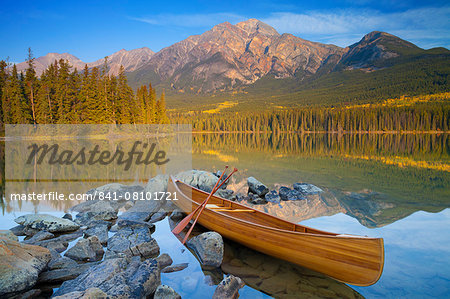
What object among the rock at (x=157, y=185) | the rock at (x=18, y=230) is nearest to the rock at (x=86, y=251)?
the rock at (x=18, y=230)

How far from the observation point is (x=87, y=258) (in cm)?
672

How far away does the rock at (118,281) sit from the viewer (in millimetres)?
4715

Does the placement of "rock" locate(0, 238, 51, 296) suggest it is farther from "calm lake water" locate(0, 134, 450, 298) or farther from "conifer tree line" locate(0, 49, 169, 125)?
"conifer tree line" locate(0, 49, 169, 125)

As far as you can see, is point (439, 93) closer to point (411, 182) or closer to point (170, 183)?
point (411, 182)

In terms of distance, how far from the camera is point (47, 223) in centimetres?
846

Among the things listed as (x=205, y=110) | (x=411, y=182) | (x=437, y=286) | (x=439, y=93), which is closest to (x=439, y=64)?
(x=439, y=93)

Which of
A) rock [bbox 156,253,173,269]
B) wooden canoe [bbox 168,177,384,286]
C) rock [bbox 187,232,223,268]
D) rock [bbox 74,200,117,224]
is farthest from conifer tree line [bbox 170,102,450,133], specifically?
rock [bbox 156,253,173,269]

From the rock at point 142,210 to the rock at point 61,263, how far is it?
3.23m

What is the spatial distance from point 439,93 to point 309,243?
7356 inches

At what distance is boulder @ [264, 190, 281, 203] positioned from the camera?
13367 mm

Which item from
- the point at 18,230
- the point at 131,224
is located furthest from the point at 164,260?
the point at 18,230

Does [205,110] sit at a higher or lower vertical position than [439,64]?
lower

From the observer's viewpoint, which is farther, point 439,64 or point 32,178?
point 439,64

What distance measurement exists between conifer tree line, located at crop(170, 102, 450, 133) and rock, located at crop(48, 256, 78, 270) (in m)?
112
